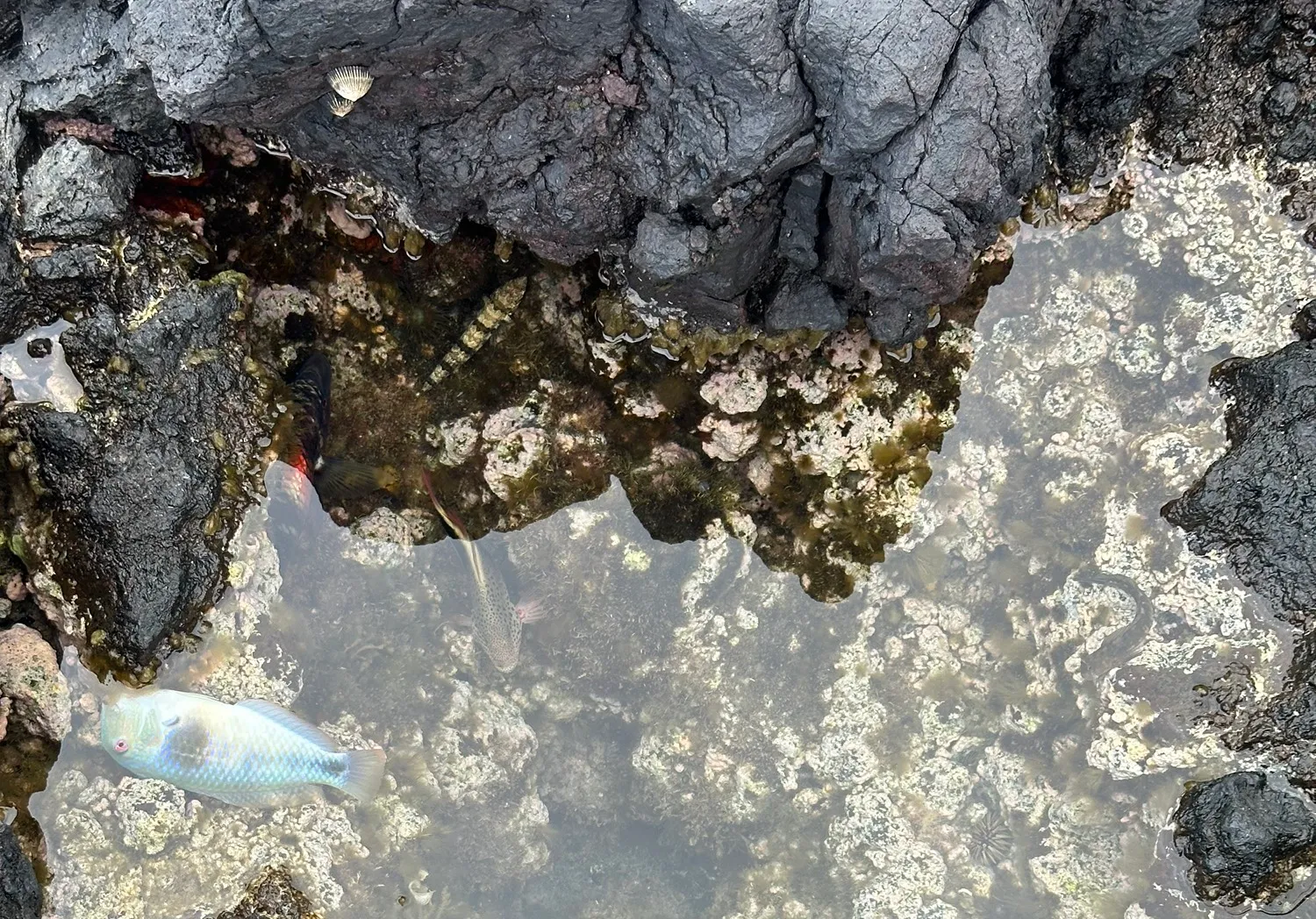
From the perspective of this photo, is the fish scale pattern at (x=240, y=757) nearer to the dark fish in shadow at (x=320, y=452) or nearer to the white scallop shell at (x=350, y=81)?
the dark fish in shadow at (x=320, y=452)

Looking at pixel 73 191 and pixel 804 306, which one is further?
pixel 804 306

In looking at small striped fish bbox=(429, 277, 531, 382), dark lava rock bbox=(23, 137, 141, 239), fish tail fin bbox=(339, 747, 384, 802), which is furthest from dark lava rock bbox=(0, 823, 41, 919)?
small striped fish bbox=(429, 277, 531, 382)

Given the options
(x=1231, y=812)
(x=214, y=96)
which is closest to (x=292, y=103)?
(x=214, y=96)

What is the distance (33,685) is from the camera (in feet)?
10.7

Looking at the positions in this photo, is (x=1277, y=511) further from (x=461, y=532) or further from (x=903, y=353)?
(x=461, y=532)

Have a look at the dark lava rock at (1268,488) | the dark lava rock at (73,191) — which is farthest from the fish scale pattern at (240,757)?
the dark lava rock at (1268,488)

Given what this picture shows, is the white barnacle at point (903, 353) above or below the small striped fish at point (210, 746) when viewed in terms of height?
above

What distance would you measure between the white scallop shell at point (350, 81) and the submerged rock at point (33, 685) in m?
2.44

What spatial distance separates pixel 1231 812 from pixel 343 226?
4108 mm

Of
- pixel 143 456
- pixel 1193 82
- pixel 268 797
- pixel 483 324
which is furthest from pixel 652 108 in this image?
pixel 268 797

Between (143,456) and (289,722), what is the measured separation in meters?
1.21

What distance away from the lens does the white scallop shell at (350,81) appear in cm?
246

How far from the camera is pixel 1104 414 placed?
3.44 meters

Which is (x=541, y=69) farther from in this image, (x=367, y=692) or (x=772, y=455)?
(x=367, y=692)
